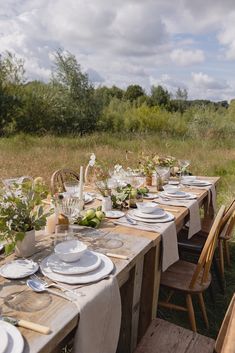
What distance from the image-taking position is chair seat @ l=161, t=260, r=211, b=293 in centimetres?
195

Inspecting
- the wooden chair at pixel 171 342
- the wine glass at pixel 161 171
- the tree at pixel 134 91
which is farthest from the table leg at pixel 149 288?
the tree at pixel 134 91

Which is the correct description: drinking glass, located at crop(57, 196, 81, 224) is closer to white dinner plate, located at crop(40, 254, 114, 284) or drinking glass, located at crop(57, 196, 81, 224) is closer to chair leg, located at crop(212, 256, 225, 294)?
white dinner plate, located at crop(40, 254, 114, 284)

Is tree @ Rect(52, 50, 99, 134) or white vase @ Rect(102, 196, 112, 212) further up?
tree @ Rect(52, 50, 99, 134)

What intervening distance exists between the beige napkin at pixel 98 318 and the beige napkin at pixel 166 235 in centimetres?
67

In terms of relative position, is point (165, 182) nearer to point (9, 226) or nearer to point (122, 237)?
point (122, 237)

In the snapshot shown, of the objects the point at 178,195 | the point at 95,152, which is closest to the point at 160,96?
the point at 95,152

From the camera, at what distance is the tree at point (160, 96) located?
810 inches

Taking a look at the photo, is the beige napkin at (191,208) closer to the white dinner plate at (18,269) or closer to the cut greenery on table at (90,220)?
the cut greenery on table at (90,220)

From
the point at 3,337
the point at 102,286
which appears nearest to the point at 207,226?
the point at 102,286

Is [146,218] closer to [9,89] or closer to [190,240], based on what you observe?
[190,240]

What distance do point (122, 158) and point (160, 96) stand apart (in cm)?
1476

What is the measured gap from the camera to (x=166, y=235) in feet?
6.29

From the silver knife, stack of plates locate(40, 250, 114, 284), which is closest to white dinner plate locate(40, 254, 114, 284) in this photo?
stack of plates locate(40, 250, 114, 284)

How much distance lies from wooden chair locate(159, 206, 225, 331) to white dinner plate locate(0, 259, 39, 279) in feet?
3.17
